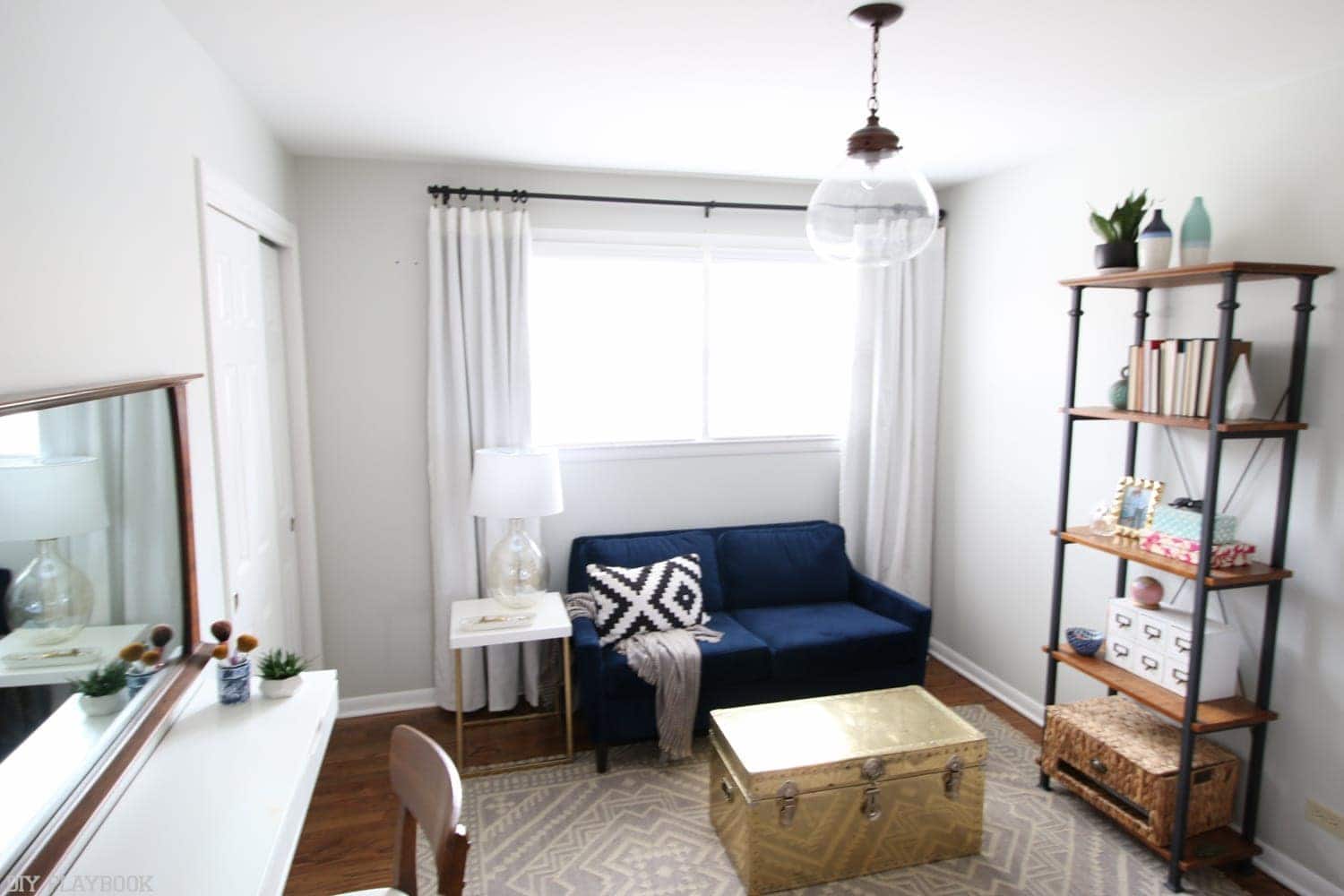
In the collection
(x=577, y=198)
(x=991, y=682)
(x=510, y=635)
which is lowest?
(x=991, y=682)

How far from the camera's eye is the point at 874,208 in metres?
1.87

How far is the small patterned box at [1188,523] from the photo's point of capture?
2326 millimetres

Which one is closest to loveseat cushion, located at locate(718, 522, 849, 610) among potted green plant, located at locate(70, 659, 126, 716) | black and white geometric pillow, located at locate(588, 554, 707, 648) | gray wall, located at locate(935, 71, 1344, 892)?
black and white geometric pillow, located at locate(588, 554, 707, 648)

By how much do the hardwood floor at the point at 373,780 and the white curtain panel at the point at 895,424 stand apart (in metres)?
0.71

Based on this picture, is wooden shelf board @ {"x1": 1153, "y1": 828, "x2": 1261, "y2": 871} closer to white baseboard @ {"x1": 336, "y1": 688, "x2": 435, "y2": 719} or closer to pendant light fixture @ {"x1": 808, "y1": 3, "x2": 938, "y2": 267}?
pendant light fixture @ {"x1": 808, "y1": 3, "x2": 938, "y2": 267}

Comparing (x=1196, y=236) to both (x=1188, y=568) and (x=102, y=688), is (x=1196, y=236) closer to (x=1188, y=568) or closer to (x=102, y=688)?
(x=1188, y=568)

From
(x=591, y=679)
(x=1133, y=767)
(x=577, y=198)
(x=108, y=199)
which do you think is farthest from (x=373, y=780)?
(x=1133, y=767)

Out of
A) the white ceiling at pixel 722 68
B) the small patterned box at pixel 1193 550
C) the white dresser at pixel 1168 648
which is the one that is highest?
the white ceiling at pixel 722 68

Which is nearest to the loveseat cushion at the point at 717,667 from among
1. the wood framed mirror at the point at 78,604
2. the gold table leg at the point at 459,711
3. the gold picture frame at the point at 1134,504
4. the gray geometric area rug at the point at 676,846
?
the gray geometric area rug at the point at 676,846

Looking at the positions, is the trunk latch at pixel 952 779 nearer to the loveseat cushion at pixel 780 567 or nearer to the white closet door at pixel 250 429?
the loveseat cushion at pixel 780 567

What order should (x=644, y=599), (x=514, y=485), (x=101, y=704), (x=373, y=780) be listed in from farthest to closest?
(x=644, y=599), (x=514, y=485), (x=373, y=780), (x=101, y=704)

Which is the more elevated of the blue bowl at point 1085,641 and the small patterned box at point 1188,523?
the small patterned box at point 1188,523

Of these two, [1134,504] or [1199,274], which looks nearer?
[1199,274]

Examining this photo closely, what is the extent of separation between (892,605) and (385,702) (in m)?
2.43
